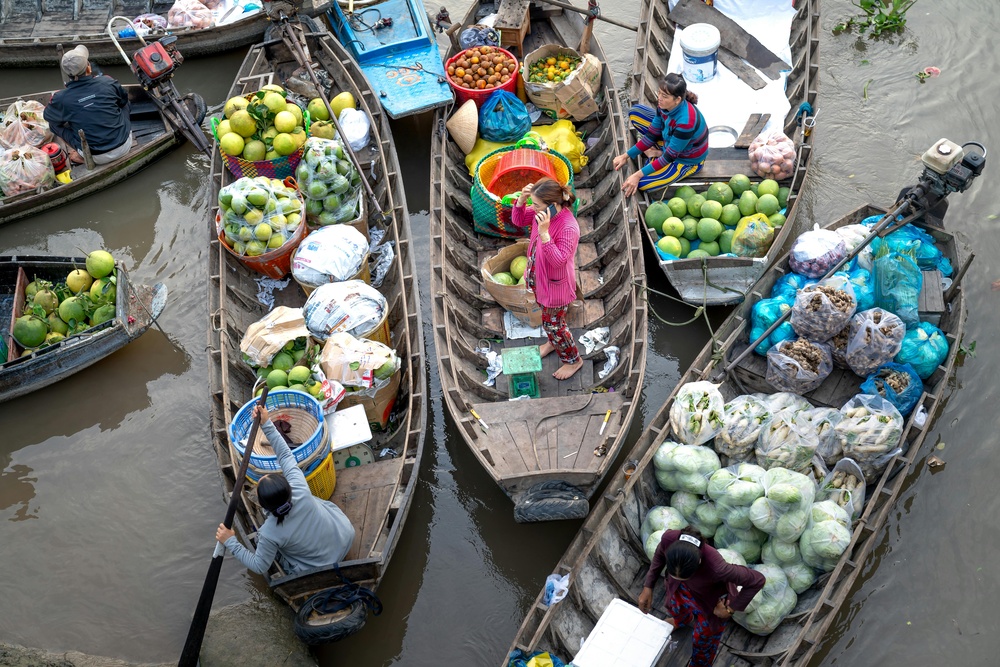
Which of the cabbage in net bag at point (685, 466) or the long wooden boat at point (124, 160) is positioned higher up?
the long wooden boat at point (124, 160)

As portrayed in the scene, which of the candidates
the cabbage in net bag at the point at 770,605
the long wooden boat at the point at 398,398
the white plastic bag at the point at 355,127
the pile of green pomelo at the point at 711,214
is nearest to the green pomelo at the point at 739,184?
the pile of green pomelo at the point at 711,214

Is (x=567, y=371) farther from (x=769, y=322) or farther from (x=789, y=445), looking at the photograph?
(x=789, y=445)

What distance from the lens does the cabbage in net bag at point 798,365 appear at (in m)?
6.66

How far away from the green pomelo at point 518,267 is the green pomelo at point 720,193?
2.05 meters

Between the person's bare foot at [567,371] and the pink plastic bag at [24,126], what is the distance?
7.03 meters

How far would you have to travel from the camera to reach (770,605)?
550 centimetres

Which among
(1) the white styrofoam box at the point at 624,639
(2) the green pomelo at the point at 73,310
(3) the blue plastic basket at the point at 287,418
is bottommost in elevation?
(1) the white styrofoam box at the point at 624,639

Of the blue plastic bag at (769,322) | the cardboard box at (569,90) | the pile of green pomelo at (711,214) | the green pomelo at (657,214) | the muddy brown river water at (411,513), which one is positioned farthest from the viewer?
the cardboard box at (569,90)

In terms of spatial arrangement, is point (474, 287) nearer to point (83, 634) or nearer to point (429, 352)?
point (429, 352)

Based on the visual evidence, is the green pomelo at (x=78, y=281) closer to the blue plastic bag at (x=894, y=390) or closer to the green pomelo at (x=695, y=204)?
the green pomelo at (x=695, y=204)

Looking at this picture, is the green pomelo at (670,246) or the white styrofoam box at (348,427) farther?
the green pomelo at (670,246)

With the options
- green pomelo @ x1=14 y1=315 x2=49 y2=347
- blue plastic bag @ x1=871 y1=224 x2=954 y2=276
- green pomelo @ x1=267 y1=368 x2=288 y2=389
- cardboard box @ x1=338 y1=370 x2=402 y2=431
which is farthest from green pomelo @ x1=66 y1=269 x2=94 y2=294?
blue plastic bag @ x1=871 y1=224 x2=954 y2=276

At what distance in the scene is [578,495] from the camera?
581 centimetres

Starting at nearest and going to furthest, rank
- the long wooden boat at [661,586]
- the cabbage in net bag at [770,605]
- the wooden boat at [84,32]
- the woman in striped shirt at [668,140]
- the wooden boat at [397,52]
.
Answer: the long wooden boat at [661,586]
the cabbage in net bag at [770,605]
the woman in striped shirt at [668,140]
the wooden boat at [397,52]
the wooden boat at [84,32]
